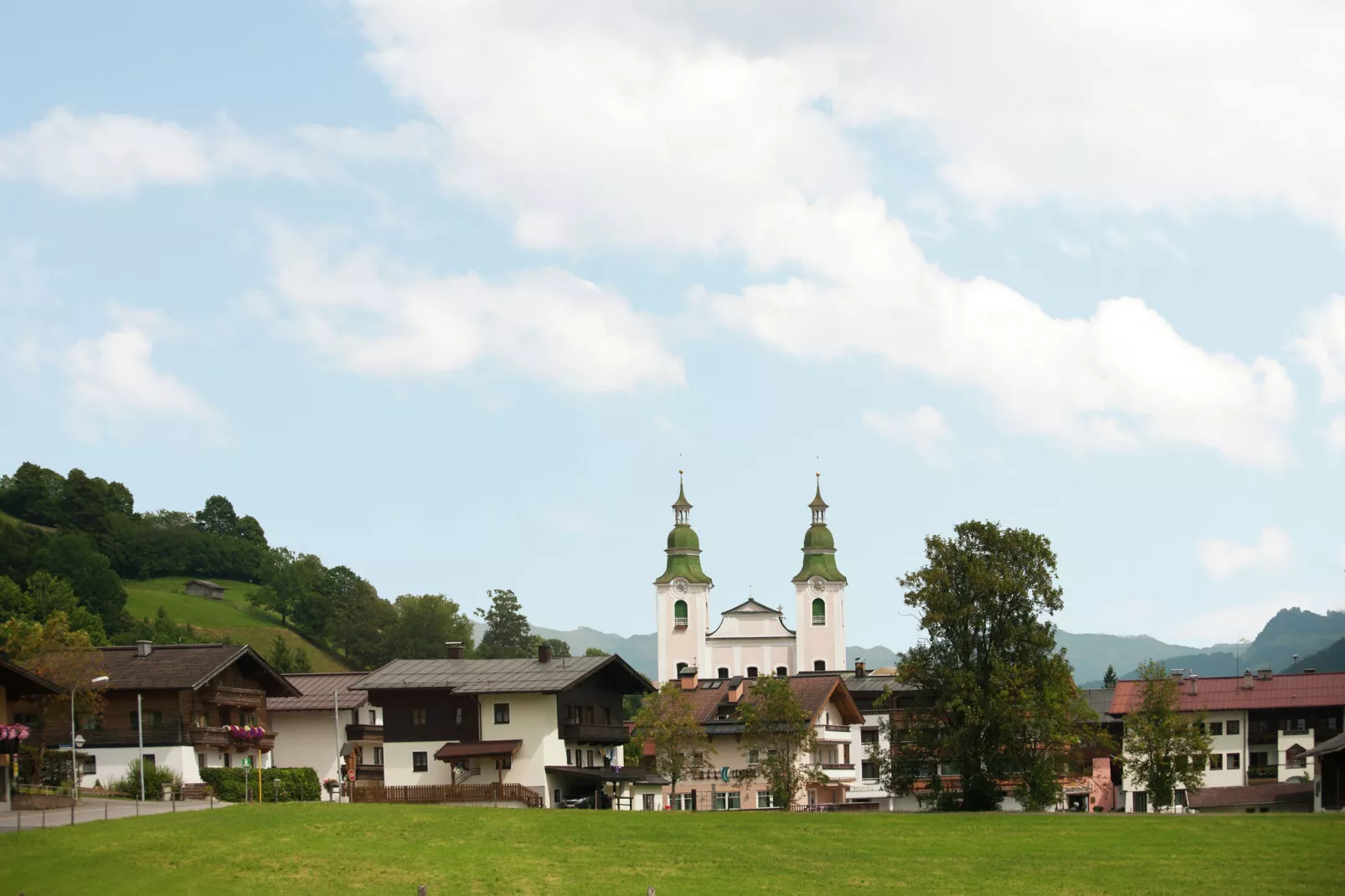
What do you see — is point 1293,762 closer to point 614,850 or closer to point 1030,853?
point 1030,853

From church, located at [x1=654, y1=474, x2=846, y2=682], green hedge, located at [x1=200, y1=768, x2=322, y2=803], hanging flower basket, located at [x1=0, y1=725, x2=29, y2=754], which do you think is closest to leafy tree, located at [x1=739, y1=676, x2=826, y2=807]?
green hedge, located at [x1=200, y1=768, x2=322, y2=803]

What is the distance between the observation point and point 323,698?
84.3m

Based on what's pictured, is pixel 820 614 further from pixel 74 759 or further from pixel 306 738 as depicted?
pixel 74 759

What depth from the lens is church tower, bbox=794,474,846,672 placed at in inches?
6038

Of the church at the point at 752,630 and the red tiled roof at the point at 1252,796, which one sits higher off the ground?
the church at the point at 752,630

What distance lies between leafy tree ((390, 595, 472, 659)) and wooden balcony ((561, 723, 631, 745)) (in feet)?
300

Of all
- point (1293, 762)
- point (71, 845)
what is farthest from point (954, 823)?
point (1293, 762)

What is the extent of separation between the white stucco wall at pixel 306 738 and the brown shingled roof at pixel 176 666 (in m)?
7.96

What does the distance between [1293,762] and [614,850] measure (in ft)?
199

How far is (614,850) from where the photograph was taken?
45.0 metres

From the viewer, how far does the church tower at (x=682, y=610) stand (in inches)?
6073

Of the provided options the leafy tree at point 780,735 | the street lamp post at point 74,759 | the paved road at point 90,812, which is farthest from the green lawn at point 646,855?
the leafy tree at point 780,735

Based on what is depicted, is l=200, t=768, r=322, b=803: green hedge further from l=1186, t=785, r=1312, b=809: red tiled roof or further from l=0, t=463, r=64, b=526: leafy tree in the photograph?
l=0, t=463, r=64, b=526: leafy tree

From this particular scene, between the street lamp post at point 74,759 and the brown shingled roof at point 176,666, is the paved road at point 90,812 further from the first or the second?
the brown shingled roof at point 176,666
